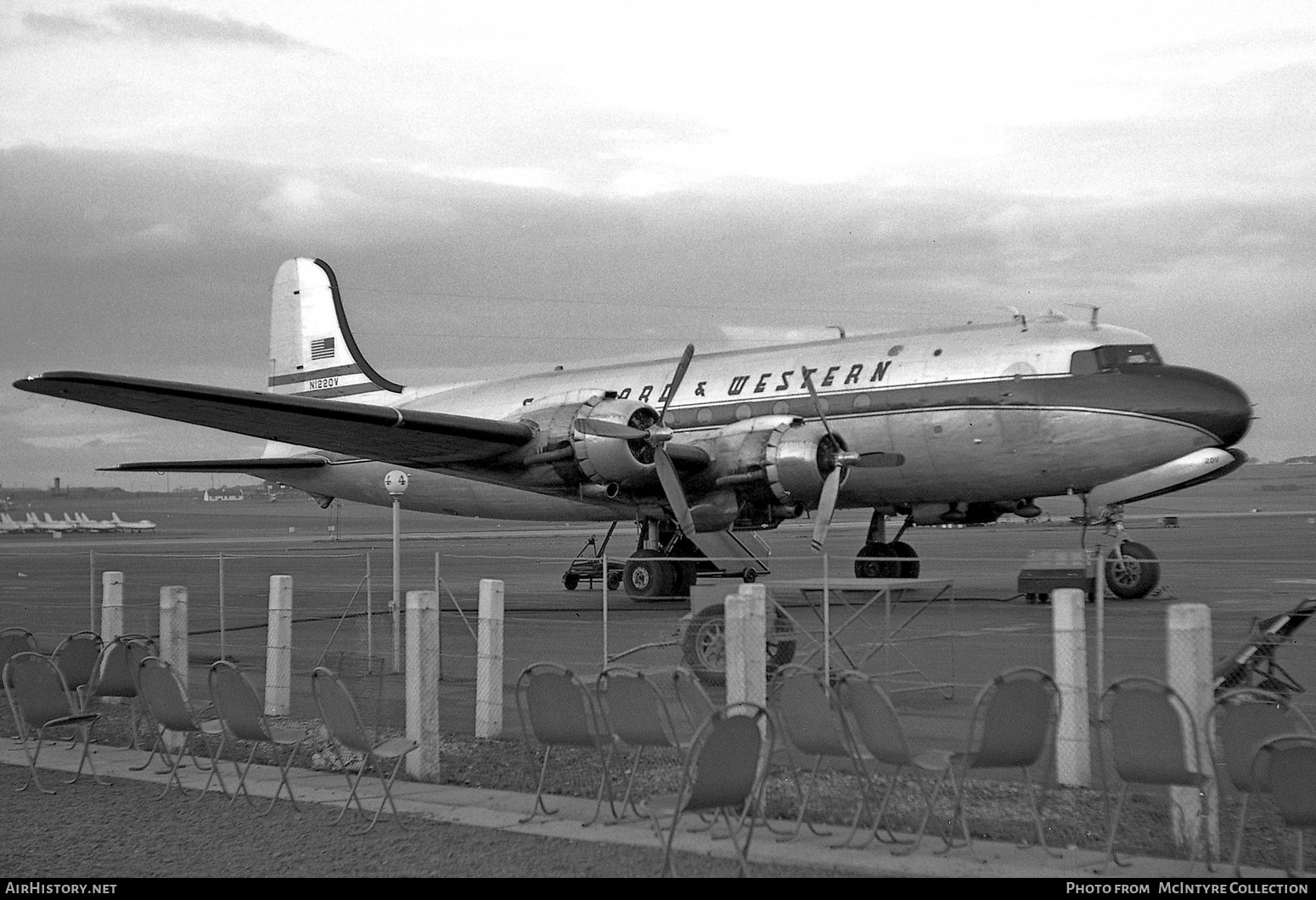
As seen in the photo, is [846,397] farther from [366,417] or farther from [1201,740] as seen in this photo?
[1201,740]

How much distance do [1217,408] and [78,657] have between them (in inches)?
604

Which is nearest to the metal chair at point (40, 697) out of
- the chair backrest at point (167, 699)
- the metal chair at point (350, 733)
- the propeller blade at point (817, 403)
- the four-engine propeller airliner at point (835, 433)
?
the chair backrest at point (167, 699)

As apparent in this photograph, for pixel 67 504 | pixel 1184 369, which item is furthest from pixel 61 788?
pixel 67 504

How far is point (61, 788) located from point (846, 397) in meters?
14.5

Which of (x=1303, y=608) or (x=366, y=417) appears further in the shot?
(x=366, y=417)

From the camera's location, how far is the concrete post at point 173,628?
11.1 meters

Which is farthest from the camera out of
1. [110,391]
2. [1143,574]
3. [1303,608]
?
[1143,574]

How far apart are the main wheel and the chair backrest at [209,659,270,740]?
12.7m

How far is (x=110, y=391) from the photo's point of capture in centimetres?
1738

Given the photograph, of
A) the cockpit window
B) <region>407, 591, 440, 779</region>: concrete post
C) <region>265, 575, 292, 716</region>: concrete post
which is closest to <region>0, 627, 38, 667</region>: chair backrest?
<region>265, 575, 292, 716</region>: concrete post

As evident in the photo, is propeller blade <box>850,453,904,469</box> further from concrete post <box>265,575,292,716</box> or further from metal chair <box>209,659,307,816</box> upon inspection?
metal chair <box>209,659,307,816</box>

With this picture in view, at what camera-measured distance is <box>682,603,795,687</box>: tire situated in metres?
12.2

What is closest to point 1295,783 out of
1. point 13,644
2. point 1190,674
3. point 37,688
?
point 1190,674
